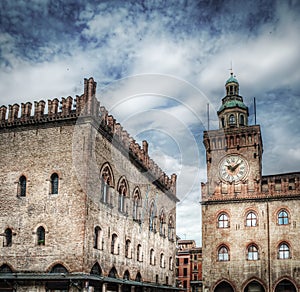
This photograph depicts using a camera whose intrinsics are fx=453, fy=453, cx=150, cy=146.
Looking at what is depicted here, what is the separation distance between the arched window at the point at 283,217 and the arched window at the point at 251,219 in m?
2.20

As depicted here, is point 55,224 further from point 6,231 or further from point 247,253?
point 247,253

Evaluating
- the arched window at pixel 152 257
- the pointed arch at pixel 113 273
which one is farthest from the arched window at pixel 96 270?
the arched window at pixel 152 257

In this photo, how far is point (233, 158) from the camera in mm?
44281

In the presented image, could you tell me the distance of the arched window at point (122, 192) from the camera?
1234 inches

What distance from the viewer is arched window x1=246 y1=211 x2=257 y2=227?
41188 mm

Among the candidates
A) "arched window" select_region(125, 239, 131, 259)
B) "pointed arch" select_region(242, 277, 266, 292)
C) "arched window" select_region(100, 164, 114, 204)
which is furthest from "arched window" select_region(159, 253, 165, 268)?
"arched window" select_region(100, 164, 114, 204)

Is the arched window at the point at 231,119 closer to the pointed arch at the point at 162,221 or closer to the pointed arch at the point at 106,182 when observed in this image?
the pointed arch at the point at 162,221

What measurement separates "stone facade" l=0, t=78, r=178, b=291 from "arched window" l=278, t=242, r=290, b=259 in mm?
15213

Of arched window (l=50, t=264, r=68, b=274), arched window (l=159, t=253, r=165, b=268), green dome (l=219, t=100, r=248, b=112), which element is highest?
green dome (l=219, t=100, r=248, b=112)

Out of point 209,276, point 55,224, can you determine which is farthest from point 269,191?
point 55,224

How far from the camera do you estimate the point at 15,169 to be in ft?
88.9

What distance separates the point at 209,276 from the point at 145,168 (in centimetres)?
1239

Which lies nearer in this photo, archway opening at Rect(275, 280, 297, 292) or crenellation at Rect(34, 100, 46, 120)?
crenellation at Rect(34, 100, 46, 120)

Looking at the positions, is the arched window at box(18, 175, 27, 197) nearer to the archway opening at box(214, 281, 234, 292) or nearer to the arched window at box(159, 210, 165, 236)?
the arched window at box(159, 210, 165, 236)
